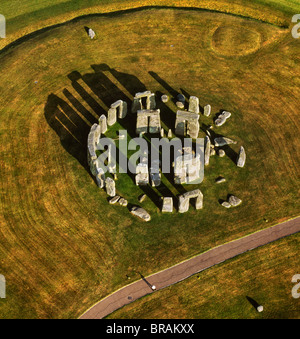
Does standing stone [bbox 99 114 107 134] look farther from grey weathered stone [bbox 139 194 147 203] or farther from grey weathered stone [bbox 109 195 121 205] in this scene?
grey weathered stone [bbox 139 194 147 203]

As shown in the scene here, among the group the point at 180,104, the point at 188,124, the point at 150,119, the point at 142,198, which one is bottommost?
the point at 142,198

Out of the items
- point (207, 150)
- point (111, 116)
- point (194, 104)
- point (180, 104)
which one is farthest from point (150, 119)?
point (207, 150)

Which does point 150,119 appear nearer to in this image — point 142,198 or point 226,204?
point 142,198

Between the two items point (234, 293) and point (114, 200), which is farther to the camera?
point (114, 200)

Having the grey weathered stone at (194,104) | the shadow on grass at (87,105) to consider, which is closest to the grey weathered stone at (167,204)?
the shadow on grass at (87,105)

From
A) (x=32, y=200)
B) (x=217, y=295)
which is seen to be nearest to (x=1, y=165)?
(x=32, y=200)

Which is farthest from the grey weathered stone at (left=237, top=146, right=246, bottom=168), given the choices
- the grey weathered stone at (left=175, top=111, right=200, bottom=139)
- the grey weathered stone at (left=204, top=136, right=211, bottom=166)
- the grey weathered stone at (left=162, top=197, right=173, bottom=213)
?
the grey weathered stone at (left=162, top=197, right=173, bottom=213)
